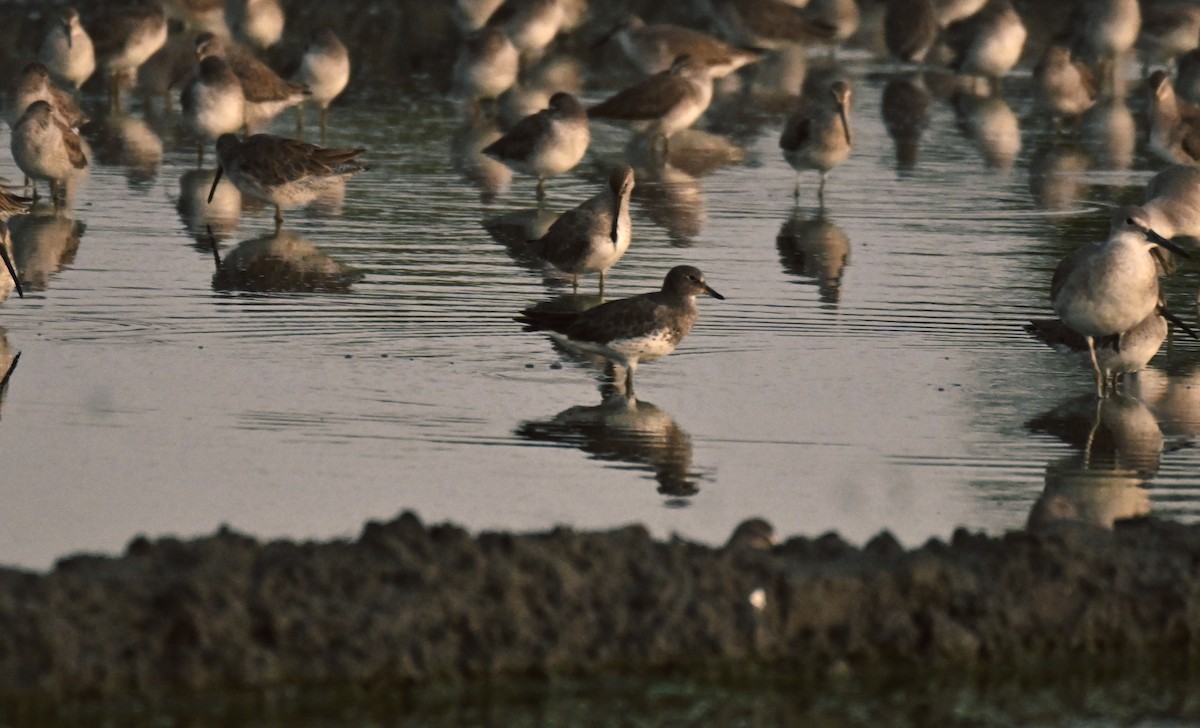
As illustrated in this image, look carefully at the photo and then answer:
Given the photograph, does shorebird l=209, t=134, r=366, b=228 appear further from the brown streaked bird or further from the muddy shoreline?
the brown streaked bird

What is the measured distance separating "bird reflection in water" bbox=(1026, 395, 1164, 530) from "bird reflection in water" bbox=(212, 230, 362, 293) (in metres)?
5.16

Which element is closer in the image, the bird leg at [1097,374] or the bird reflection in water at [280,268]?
the bird leg at [1097,374]

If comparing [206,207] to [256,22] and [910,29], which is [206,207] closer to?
[256,22]

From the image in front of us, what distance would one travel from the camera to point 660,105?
21.0 meters

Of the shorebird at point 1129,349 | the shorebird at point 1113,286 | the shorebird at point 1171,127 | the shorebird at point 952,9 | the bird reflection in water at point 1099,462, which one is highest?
the shorebird at point 952,9

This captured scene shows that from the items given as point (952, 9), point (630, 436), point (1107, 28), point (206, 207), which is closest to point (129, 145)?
point (206, 207)

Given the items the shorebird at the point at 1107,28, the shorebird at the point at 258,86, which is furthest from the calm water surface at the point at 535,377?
the shorebird at the point at 1107,28

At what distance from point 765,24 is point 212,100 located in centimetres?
1111

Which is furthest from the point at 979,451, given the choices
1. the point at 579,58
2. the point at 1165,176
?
the point at 579,58

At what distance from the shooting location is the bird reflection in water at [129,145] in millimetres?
19672

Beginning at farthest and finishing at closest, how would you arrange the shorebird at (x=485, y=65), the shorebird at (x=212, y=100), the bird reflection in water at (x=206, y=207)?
the shorebird at (x=485, y=65) < the shorebird at (x=212, y=100) < the bird reflection in water at (x=206, y=207)

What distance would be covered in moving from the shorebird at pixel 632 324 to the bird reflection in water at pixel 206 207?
498cm

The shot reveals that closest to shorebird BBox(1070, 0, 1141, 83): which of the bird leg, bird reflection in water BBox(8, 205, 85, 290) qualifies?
bird reflection in water BBox(8, 205, 85, 290)

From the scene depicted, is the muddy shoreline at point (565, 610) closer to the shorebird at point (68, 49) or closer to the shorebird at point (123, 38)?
the shorebird at point (68, 49)
